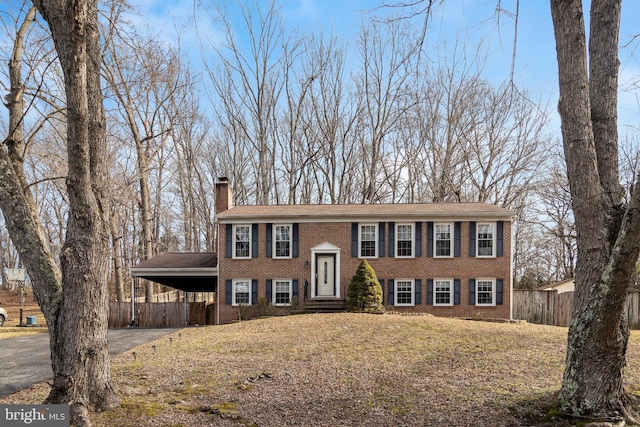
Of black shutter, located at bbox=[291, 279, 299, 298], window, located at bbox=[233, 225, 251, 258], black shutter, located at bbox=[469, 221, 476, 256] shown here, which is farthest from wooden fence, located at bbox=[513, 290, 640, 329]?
window, located at bbox=[233, 225, 251, 258]

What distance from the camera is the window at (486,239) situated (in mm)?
17312

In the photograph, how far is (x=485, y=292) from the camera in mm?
17219

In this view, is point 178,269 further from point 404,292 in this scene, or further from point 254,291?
point 404,292

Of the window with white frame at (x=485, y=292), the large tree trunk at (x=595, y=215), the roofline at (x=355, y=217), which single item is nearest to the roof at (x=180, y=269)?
the roofline at (x=355, y=217)

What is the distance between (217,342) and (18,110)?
6.77m

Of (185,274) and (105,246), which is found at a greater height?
(105,246)

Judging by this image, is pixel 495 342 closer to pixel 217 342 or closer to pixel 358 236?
pixel 217 342

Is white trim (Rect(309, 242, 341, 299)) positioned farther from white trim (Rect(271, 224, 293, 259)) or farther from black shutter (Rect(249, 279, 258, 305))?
black shutter (Rect(249, 279, 258, 305))

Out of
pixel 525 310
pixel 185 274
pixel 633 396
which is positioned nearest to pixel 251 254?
pixel 185 274

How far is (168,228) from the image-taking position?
3525cm

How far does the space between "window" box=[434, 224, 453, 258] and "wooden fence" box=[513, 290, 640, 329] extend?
415 cm

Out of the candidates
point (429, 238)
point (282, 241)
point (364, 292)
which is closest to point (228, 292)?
point (282, 241)

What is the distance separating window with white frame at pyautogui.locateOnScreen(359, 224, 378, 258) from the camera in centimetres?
1783

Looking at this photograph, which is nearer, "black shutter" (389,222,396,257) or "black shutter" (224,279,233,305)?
"black shutter" (389,222,396,257)
